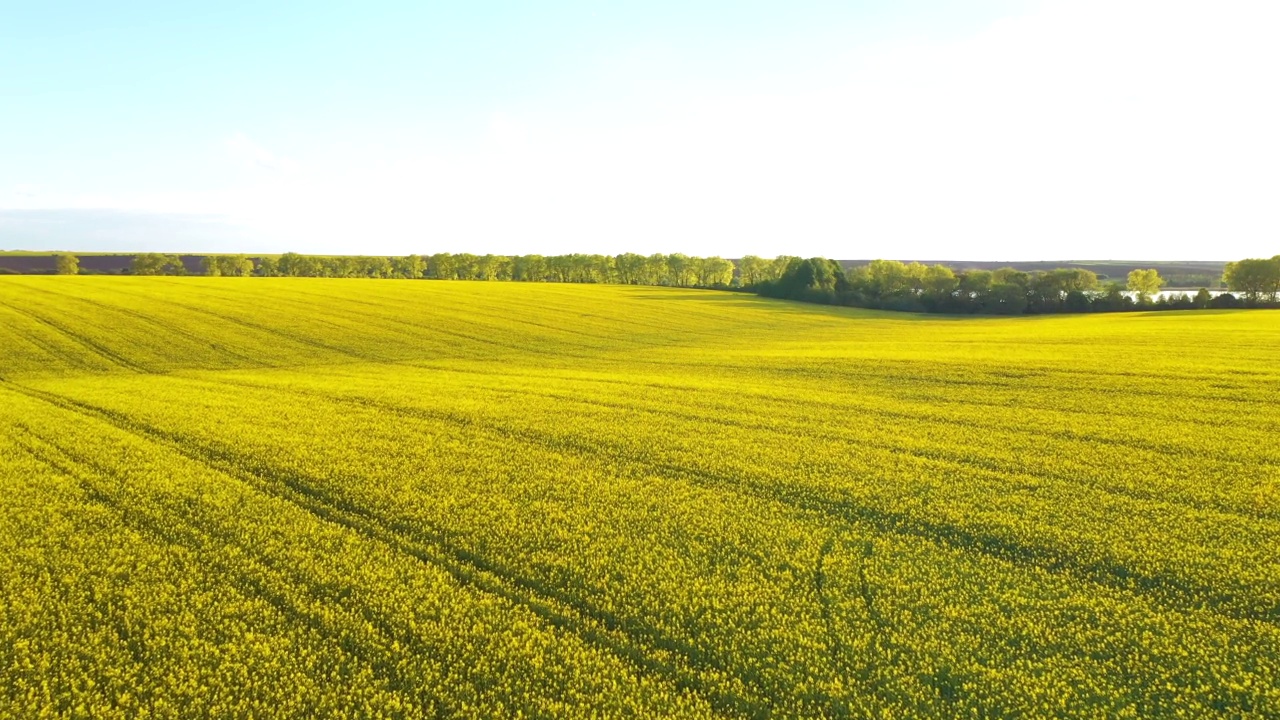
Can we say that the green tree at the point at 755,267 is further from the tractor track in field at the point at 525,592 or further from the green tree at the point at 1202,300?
the tractor track in field at the point at 525,592

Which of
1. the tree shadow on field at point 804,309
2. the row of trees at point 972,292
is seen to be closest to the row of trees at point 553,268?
the row of trees at point 972,292

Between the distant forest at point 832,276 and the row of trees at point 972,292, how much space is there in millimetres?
125

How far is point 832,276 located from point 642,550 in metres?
88.9

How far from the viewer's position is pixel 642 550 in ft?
33.1

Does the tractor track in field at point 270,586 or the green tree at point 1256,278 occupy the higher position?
the green tree at point 1256,278

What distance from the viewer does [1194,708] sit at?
6484mm

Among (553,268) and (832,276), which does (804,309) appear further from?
(553,268)

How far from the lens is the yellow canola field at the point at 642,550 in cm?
693

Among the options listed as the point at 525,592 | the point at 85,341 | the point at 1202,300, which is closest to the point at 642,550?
the point at 525,592

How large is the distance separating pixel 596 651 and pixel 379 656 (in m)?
2.48

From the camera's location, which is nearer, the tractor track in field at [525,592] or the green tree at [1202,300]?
the tractor track in field at [525,592]

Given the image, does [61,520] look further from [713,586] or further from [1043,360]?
[1043,360]

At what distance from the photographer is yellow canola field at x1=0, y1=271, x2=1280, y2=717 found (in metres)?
6.93

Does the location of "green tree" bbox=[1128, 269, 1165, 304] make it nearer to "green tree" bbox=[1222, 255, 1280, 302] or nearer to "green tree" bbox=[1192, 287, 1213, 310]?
"green tree" bbox=[1222, 255, 1280, 302]
